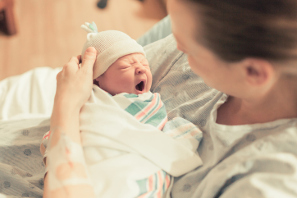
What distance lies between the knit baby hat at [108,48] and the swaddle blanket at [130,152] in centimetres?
19

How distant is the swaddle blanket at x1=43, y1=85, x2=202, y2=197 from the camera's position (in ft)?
2.26

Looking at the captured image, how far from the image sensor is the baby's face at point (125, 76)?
949mm

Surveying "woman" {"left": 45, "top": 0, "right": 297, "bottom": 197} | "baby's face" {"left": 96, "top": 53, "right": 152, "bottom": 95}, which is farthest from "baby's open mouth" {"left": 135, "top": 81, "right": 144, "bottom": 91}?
"woman" {"left": 45, "top": 0, "right": 297, "bottom": 197}

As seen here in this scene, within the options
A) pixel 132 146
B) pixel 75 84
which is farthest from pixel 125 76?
pixel 132 146

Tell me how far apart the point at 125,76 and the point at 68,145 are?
13.3 inches

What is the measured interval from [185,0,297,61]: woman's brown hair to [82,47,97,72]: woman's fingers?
0.49m

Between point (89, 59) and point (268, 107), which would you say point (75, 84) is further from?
point (268, 107)

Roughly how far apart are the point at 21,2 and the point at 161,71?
2520 millimetres

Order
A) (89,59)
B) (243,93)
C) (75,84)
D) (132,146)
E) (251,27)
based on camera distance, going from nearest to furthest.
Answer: (251,27)
(243,93)
(132,146)
(75,84)
(89,59)

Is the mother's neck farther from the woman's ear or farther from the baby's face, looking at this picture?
the baby's face

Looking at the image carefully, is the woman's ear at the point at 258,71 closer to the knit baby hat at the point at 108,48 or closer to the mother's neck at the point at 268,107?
the mother's neck at the point at 268,107

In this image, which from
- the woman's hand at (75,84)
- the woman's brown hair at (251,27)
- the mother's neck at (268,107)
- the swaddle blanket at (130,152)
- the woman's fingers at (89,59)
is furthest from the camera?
the woman's fingers at (89,59)

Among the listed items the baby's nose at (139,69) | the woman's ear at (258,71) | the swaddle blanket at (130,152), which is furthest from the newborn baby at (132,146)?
the woman's ear at (258,71)

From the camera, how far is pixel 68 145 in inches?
27.3
